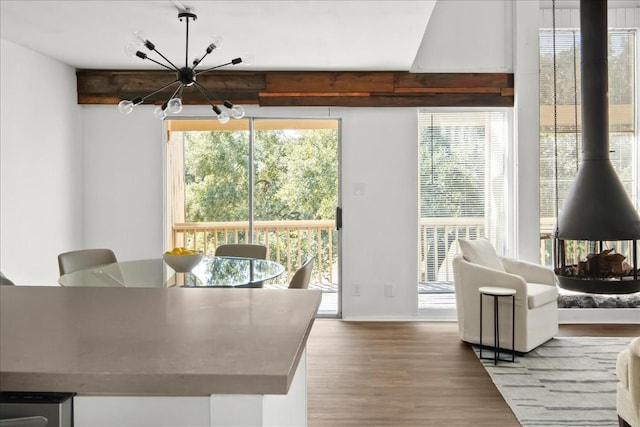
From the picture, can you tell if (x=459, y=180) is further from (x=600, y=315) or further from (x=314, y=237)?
(x=600, y=315)

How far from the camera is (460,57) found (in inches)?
226

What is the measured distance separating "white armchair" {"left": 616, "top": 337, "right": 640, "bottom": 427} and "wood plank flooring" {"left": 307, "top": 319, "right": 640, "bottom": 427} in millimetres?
631

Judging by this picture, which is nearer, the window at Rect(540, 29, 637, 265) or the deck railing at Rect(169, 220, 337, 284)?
the window at Rect(540, 29, 637, 265)

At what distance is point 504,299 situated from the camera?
4457 millimetres

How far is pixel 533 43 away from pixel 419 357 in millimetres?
3257

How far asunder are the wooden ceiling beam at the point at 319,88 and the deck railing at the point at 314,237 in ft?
3.92

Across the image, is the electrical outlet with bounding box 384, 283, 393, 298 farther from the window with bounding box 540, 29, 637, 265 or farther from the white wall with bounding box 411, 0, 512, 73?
the white wall with bounding box 411, 0, 512, 73

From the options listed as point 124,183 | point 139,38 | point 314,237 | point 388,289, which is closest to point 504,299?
point 388,289

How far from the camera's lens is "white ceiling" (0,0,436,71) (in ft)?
11.6

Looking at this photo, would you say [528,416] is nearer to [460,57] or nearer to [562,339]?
[562,339]

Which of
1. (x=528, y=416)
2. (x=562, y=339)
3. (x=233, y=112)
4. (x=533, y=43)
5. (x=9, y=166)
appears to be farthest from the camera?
(x=533, y=43)

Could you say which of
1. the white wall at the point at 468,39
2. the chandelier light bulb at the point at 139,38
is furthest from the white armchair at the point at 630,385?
the white wall at the point at 468,39

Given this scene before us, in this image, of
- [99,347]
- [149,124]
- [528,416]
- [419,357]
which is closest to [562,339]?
[419,357]

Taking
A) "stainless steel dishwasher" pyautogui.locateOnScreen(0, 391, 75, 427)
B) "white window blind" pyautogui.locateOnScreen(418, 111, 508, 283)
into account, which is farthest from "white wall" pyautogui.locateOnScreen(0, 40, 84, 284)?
"stainless steel dishwasher" pyautogui.locateOnScreen(0, 391, 75, 427)
